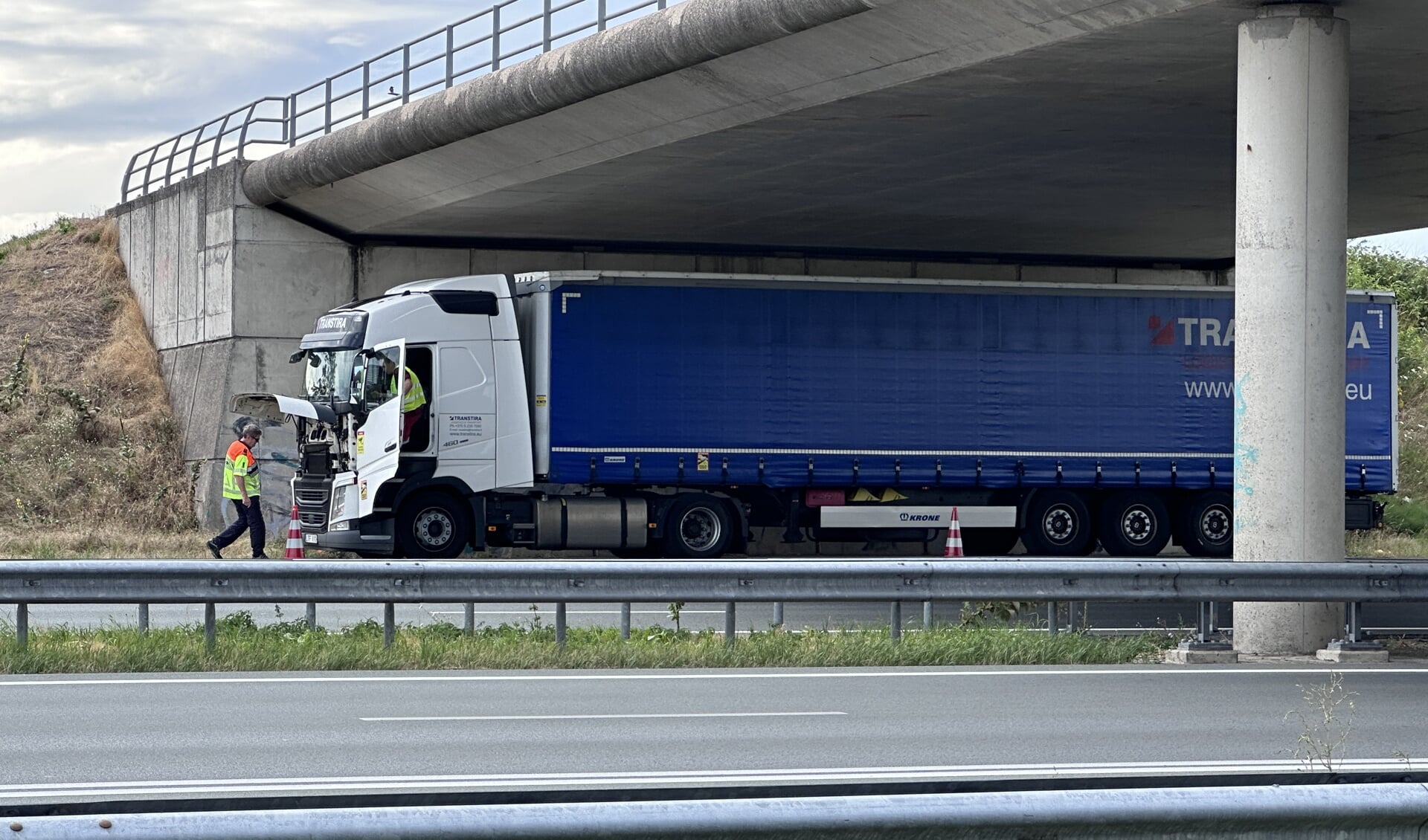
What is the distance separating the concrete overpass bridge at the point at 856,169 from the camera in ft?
42.9

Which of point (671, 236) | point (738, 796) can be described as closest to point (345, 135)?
point (671, 236)

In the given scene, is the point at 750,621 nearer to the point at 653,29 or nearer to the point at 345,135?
the point at 653,29

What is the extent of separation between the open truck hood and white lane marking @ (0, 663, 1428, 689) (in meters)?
11.4

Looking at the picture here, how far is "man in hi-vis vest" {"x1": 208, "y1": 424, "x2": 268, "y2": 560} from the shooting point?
20547 mm

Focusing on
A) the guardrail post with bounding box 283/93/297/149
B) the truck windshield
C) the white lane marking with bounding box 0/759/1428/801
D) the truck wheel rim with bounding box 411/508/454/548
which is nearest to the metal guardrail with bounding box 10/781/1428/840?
the white lane marking with bounding box 0/759/1428/801

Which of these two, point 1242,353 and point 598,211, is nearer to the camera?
point 1242,353

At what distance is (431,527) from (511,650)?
33.6ft

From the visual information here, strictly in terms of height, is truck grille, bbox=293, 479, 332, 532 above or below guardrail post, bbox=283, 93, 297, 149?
below

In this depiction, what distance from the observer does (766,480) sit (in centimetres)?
2327

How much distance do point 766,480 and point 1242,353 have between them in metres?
10.6

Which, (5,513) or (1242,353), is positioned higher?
(1242,353)

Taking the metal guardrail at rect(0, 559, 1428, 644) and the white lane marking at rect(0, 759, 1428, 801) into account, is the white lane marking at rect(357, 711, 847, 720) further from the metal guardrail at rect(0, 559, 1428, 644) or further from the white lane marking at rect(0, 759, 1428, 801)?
the metal guardrail at rect(0, 559, 1428, 644)

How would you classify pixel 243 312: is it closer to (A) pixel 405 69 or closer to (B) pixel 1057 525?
(A) pixel 405 69

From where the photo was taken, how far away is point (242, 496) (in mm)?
20672
